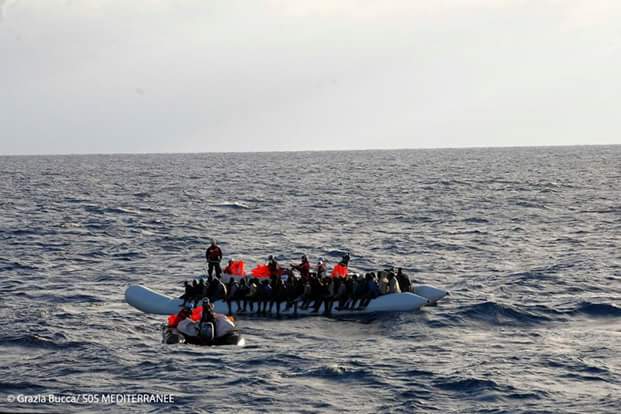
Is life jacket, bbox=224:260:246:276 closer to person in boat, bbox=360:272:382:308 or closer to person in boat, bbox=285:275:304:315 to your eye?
person in boat, bbox=285:275:304:315

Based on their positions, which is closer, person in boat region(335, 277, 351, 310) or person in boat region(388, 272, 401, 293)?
person in boat region(335, 277, 351, 310)

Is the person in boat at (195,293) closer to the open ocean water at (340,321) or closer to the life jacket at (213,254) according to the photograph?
the open ocean water at (340,321)

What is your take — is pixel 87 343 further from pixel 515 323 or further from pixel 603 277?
pixel 603 277

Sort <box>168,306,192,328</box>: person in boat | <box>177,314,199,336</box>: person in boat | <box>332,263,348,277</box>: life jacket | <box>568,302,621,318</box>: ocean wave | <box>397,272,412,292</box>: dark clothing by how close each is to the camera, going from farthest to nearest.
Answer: <box>332,263,348,277</box>: life jacket
<box>397,272,412,292</box>: dark clothing
<box>568,302,621,318</box>: ocean wave
<box>168,306,192,328</box>: person in boat
<box>177,314,199,336</box>: person in boat

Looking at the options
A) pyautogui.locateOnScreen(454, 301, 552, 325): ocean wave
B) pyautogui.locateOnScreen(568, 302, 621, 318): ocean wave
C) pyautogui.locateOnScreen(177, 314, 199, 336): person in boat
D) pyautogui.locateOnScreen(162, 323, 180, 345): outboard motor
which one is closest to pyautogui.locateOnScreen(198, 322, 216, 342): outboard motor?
pyautogui.locateOnScreen(177, 314, 199, 336): person in boat

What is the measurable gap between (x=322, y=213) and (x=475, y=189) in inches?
1149

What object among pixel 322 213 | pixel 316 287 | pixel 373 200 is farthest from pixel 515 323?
pixel 373 200

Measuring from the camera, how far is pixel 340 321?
93.0 feet

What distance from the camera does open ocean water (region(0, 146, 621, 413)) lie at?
1959 centimetres

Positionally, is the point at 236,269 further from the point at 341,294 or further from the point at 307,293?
the point at 341,294

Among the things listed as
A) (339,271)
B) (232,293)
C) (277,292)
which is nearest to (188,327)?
(232,293)

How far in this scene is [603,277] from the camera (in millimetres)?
34906

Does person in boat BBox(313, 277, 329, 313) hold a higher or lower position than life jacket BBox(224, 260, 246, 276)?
lower

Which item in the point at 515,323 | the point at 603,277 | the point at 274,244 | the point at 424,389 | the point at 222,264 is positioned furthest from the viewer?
the point at 274,244
